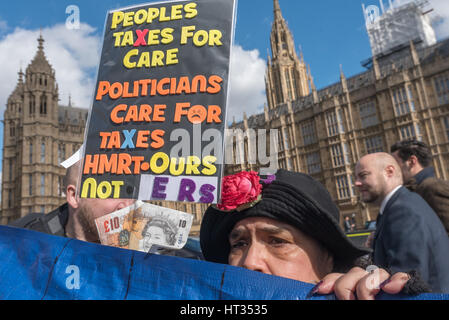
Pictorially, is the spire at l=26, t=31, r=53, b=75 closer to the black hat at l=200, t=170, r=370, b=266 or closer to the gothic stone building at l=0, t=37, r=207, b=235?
the gothic stone building at l=0, t=37, r=207, b=235

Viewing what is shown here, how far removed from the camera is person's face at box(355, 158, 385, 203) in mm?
2207

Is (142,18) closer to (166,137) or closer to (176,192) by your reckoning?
(166,137)

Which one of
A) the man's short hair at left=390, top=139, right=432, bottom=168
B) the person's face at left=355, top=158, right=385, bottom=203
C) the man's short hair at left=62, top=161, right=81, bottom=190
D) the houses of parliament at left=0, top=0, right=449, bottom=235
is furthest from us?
the houses of parliament at left=0, top=0, right=449, bottom=235

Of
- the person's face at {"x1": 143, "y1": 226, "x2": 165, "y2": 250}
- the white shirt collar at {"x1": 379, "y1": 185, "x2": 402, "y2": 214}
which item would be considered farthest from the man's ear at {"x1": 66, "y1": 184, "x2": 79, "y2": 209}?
the white shirt collar at {"x1": 379, "y1": 185, "x2": 402, "y2": 214}

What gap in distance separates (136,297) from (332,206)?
1.03 metres

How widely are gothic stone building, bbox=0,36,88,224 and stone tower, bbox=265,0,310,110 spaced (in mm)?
23826

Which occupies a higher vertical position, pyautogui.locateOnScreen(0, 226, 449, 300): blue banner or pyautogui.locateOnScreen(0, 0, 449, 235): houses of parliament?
pyautogui.locateOnScreen(0, 0, 449, 235): houses of parliament

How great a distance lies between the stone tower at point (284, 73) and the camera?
4031 cm

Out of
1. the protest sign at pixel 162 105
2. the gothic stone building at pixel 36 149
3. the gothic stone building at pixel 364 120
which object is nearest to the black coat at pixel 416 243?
the protest sign at pixel 162 105

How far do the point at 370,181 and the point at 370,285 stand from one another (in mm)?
1431

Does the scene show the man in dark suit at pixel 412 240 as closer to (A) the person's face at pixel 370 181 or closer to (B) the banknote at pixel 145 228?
(A) the person's face at pixel 370 181

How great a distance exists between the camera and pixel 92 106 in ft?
6.49

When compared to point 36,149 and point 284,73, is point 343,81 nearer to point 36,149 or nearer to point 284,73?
point 284,73

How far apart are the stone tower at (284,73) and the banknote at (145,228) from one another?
39.1m
